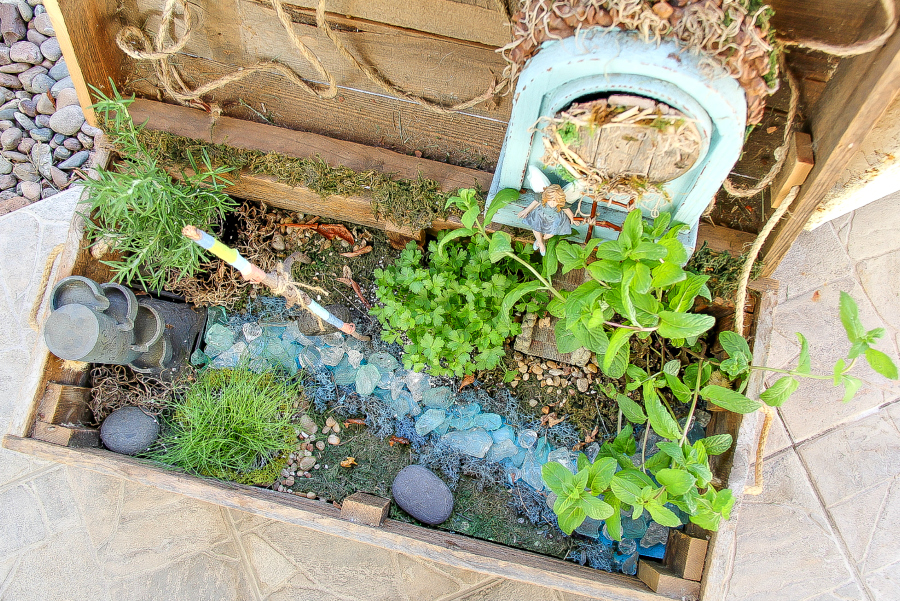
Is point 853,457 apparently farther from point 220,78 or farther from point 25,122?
point 25,122

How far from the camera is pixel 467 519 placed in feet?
7.10

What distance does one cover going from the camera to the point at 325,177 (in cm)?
200

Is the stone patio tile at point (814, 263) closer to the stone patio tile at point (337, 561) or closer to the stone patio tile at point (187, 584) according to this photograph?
the stone patio tile at point (337, 561)

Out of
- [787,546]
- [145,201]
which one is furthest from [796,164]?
[145,201]

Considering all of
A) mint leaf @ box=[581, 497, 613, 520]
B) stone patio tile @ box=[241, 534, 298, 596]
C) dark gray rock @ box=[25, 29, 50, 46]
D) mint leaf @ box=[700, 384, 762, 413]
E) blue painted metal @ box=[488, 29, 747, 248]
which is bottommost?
stone patio tile @ box=[241, 534, 298, 596]

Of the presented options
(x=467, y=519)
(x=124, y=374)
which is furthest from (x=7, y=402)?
(x=467, y=519)

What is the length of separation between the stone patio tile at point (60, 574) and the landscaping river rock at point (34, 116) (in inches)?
73.9

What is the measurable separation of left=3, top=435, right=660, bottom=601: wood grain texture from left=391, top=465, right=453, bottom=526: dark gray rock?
0.10 m

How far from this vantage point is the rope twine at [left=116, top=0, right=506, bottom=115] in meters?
1.73

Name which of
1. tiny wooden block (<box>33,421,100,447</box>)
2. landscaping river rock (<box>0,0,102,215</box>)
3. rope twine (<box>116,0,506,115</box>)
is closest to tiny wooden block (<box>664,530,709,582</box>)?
rope twine (<box>116,0,506,115</box>)

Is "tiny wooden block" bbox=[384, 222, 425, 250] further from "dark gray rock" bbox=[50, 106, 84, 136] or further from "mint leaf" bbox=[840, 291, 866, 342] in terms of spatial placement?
"dark gray rock" bbox=[50, 106, 84, 136]

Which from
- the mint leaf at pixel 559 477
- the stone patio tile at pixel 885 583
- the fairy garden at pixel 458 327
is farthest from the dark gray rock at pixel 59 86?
the stone patio tile at pixel 885 583

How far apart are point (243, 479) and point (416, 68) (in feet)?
5.75

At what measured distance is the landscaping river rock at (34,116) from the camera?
3061 mm
